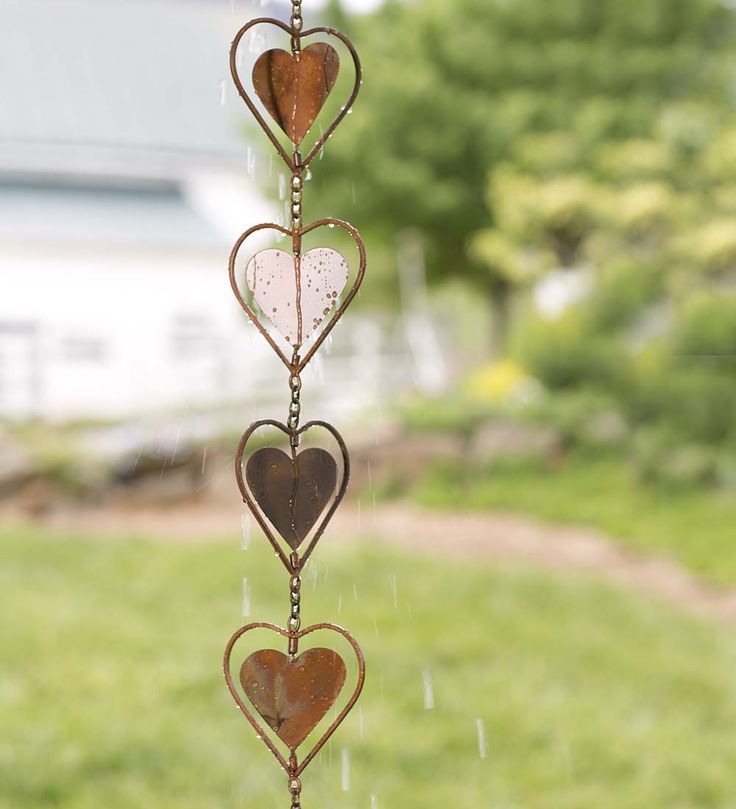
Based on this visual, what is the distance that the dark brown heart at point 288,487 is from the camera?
22.0 inches

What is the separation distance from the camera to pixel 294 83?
56 cm

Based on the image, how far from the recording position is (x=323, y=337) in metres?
0.58

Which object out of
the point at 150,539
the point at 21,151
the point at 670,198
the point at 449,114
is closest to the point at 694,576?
the point at 150,539

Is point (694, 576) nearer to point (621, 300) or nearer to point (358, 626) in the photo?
point (358, 626)

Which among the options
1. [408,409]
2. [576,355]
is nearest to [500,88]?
[576,355]

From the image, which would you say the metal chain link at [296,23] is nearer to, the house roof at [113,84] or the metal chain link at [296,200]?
the metal chain link at [296,200]

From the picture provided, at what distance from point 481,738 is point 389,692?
0.37m

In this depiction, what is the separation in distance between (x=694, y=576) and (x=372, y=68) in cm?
686

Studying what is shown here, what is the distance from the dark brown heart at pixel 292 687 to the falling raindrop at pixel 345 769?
1.67 meters

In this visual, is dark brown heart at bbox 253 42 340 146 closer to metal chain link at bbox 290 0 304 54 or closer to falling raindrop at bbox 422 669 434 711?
metal chain link at bbox 290 0 304 54

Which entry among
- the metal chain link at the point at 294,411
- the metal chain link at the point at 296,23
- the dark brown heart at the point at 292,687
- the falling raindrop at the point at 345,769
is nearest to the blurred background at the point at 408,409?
the falling raindrop at the point at 345,769

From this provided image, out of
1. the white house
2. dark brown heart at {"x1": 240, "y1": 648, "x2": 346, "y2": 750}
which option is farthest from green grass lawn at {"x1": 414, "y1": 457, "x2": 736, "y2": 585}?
dark brown heart at {"x1": 240, "y1": 648, "x2": 346, "y2": 750}

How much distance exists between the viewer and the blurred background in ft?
7.98

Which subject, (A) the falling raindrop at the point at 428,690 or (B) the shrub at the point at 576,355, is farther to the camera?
(B) the shrub at the point at 576,355
